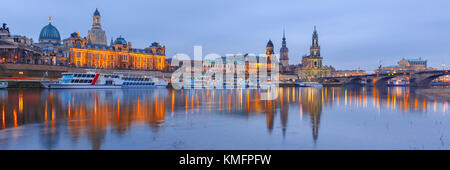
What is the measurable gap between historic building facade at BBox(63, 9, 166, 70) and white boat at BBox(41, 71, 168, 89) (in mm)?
48219

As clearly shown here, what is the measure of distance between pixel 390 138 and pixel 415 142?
0.99 meters

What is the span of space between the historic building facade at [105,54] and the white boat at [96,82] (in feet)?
158

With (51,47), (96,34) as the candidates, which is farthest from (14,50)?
(96,34)

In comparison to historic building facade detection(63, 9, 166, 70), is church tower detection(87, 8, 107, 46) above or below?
above

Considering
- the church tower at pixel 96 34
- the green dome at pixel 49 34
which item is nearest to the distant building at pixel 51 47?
the green dome at pixel 49 34

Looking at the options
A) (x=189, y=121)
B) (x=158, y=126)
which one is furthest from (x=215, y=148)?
(x=189, y=121)

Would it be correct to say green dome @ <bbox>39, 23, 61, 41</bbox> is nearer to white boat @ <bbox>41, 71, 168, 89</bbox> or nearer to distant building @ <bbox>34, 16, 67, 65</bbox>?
distant building @ <bbox>34, 16, 67, 65</bbox>

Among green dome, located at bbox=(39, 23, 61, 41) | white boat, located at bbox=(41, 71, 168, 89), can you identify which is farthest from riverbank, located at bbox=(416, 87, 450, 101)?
green dome, located at bbox=(39, 23, 61, 41)

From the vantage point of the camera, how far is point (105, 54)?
5207 inches

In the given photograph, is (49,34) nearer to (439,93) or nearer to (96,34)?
(96,34)

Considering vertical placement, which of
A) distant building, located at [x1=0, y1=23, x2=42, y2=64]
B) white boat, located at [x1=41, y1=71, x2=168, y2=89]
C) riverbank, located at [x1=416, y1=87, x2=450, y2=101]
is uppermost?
distant building, located at [x1=0, y1=23, x2=42, y2=64]

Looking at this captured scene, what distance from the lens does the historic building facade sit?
121806mm
